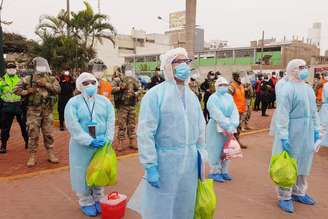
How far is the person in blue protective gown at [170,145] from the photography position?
9.61ft

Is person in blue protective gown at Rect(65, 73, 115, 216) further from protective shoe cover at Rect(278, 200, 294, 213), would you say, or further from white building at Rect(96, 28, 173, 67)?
white building at Rect(96, 28, 173, 67)

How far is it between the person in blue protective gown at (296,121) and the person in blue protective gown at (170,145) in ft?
5.84

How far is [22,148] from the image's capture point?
24.5 ft

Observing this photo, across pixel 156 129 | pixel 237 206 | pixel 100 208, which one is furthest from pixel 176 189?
pixel 237 206

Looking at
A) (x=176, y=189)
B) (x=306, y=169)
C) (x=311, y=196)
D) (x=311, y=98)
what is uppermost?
(x=311, y=98)

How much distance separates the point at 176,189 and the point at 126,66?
5124 mm

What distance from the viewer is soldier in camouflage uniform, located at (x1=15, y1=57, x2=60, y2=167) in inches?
232

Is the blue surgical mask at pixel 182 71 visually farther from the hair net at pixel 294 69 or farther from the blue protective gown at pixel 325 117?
the blue protective gown at pixel 325 117

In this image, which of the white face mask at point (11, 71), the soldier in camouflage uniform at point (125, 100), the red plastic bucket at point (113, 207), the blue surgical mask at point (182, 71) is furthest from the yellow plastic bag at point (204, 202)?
the white face mask at point (11, 71)

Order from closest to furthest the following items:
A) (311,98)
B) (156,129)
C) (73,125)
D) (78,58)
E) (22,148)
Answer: (156,129)
(73,125)
(311,98)
(22,148)
(78,58)

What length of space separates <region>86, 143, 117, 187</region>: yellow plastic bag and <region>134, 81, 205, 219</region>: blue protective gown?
992 millimetres

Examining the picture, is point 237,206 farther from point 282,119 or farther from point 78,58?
point 78,58

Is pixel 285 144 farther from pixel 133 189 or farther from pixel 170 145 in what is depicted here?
pixel 133 189

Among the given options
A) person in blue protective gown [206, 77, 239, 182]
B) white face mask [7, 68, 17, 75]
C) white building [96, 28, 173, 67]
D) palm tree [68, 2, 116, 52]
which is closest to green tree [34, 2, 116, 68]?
palm tree [68, 2, 116, 52]
